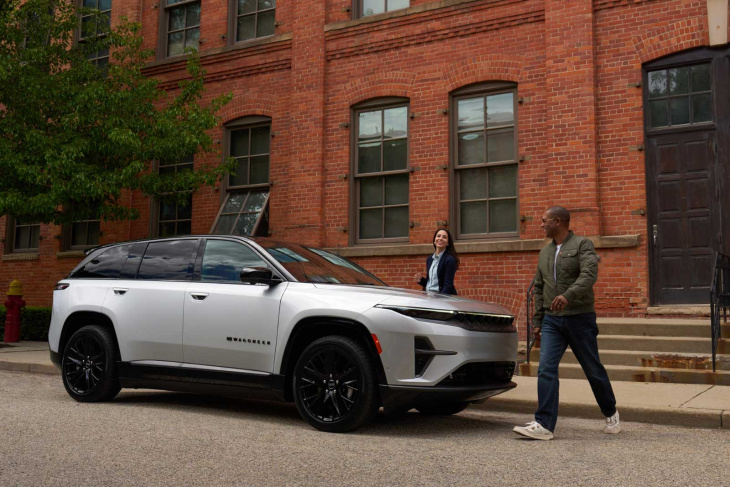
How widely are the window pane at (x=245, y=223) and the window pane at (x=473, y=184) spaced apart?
4.07m

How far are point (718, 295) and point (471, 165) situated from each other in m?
4.58

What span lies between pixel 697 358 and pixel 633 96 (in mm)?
4196

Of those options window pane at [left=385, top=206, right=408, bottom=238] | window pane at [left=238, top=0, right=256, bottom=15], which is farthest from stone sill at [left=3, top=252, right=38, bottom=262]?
window pane at [left=385, top=206, right=408, bottom=238]

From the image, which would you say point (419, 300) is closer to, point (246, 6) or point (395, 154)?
point (395, 154)

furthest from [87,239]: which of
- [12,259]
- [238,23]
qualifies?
[238,23]

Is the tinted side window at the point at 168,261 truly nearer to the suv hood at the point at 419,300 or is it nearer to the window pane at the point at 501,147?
the suv hood at the point at 419,300

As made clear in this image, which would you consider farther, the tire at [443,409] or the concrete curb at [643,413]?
the tire at [443,409]

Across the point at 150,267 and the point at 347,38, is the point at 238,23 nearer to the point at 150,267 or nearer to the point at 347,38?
the point at 347,38

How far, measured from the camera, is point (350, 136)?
1334cm

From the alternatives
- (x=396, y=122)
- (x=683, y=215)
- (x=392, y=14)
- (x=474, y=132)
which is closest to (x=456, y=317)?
(x=683, y=215)

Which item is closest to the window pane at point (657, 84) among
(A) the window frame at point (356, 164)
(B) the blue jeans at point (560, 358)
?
(A) the window frame at point (356, 164)

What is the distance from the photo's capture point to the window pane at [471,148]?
1223cm

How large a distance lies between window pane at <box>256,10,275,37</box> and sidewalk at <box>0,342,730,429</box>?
8.87 meters

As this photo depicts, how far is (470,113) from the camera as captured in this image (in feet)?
40.5
